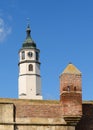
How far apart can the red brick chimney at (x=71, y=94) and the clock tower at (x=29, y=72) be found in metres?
86.5

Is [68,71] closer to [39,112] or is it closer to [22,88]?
[39,112]

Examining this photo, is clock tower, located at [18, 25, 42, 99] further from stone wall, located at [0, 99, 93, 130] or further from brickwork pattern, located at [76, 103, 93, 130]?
stone wall, located at [0, 99, 93, 130]

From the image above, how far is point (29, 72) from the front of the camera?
366 ft

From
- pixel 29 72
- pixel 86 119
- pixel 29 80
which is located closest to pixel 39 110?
pixel 86 119

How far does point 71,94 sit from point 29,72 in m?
93.5

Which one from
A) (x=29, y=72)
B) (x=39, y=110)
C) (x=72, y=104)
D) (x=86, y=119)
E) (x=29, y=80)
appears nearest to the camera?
(x=72, y=104)

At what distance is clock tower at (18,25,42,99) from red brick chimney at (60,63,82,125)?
3407 inches

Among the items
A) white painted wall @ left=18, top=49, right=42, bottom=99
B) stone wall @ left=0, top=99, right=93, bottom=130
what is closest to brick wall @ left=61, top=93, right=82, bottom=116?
stone wall @ left=0, top=99, right=93, bottom=130

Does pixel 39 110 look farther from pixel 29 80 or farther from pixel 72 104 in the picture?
pixel 29 80

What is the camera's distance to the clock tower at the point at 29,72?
4255 inches

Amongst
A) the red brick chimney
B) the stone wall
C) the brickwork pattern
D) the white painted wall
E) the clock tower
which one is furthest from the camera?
the clock tower

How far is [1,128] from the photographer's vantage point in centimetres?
1744

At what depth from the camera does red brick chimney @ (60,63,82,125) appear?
1792 centimetres

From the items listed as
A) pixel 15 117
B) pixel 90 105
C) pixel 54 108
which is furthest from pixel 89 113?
pixel 15 117
